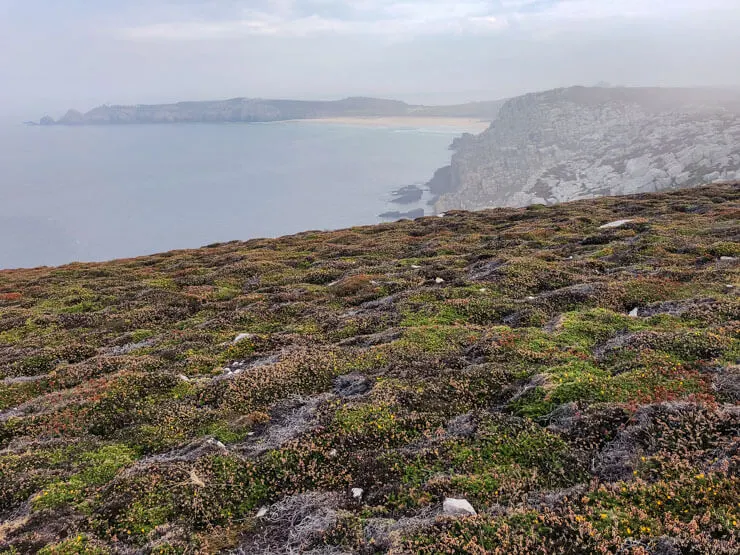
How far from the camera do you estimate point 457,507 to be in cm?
800

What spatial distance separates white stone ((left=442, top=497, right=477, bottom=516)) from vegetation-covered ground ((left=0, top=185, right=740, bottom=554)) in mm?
218

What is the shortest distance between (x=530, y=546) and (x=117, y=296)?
29572 millimetres

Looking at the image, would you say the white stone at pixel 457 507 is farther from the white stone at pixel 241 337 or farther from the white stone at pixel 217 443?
the white stone at pixel 241 337

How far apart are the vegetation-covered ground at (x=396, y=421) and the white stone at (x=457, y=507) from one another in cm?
22

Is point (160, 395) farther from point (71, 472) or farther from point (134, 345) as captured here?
point (134, 345)

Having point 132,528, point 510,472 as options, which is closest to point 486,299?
point 510,472

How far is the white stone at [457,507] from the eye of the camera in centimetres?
784

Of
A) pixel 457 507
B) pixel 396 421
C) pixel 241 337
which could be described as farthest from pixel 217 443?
pixel 241 337

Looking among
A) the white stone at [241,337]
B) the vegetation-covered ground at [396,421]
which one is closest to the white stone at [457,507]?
the vegetation-covered ground at [396,421]

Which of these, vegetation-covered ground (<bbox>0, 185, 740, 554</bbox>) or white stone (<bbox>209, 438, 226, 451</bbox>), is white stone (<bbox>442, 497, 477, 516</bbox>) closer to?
vegetation-covered ground (<bbox>0, 185, 740, 554</bbox>)

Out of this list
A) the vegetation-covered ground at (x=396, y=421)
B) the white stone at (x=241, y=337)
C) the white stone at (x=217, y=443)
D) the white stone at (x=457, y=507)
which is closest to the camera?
the vegetation-covered ground at (x=396, y=421)

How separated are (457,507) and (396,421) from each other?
3.14 meters

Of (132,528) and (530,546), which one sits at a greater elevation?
(530,546)

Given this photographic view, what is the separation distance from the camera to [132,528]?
27.6 feet
